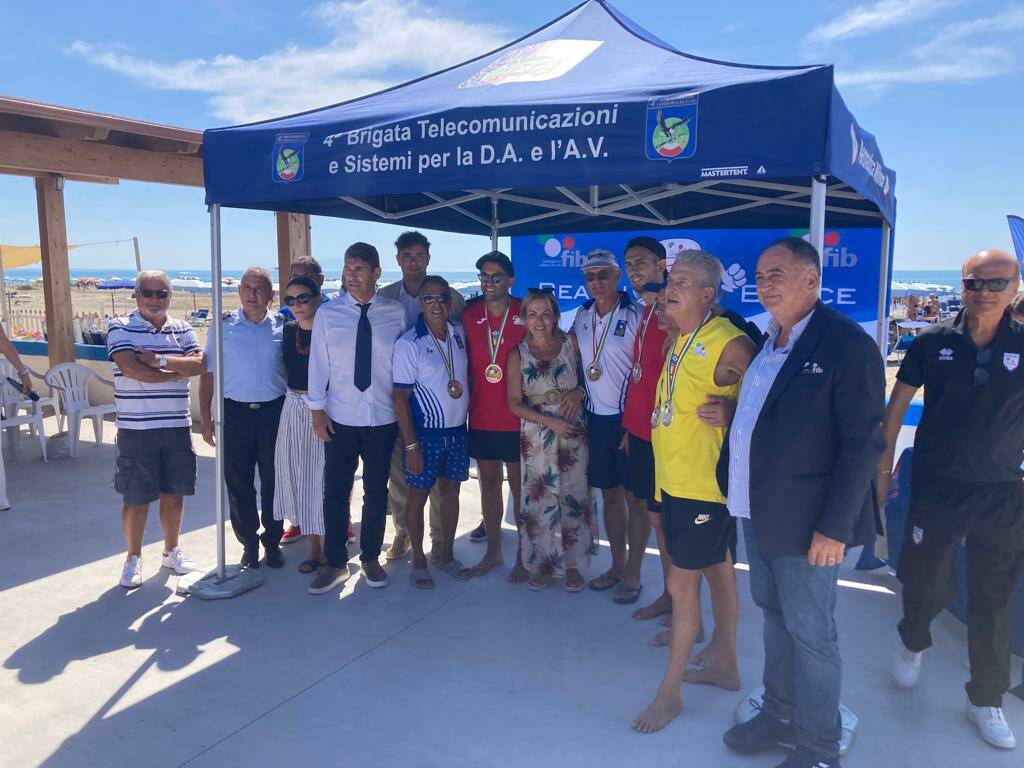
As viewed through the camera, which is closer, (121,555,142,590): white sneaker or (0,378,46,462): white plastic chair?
(121,555,142,590): white sneaker

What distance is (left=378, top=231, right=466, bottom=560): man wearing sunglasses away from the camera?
407 centimetres

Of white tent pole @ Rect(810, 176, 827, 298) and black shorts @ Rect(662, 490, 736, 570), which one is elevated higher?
white tent pole @ Rect(810, 176, 827, 298)

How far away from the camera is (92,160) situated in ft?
22.8

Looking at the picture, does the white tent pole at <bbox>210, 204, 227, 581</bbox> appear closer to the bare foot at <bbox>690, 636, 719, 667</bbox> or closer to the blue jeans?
the bare foot at <bbox>690, 636, 719, 667</bbox>

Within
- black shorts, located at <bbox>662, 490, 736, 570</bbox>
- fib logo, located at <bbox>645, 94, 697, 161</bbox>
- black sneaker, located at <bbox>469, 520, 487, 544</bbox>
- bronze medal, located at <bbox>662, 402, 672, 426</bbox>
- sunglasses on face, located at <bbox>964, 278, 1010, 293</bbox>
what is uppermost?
fib logo, located at <bbox>645, 94, 697, 161</bbox>

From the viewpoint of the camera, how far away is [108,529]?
475 centimetres

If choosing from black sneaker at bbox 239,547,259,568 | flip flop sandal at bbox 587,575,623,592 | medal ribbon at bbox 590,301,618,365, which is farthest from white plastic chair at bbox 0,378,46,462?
medal ribbon at bbox 590,301,618,365

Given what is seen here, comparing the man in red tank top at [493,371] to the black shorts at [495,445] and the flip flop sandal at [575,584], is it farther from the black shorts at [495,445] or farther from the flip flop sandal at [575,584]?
the flip flop sandal at [575,584]

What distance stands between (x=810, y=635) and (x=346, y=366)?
97.2 inches

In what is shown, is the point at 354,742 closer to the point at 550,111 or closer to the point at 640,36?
the point at 550,111

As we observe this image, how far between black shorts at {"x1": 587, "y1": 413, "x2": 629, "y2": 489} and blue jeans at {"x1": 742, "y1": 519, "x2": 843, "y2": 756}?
1199 millimetres

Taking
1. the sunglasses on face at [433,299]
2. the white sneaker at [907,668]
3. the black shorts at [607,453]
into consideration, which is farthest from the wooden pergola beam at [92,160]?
the white sneaker at [907,668]

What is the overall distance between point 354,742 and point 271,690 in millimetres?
534

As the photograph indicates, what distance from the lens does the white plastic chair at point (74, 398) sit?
22.2 ft
